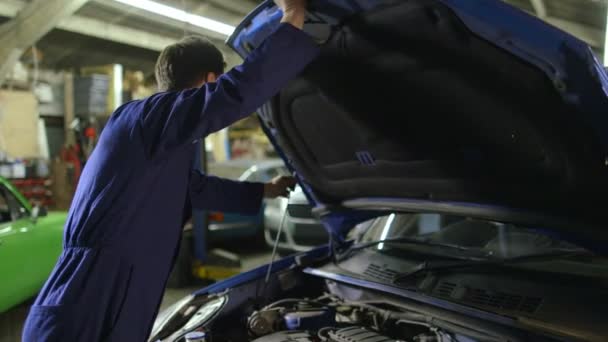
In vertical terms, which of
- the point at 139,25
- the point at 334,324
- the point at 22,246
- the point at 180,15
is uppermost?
the point at 139,25

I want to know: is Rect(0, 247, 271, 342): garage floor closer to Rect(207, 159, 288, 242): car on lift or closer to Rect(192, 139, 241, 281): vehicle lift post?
Rect(192, 139, 241, 281): vehicle lift post

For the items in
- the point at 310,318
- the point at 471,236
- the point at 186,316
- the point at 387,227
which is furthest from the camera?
the point at 387,227

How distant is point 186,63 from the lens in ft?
4.86

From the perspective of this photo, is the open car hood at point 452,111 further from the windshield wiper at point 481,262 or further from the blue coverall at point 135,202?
the blue coverall at point 135,202

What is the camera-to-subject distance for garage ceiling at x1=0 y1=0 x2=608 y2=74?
5.73 meters

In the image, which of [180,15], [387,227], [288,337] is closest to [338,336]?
[288,337]

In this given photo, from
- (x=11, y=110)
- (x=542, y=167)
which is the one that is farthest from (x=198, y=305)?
(x=11, y=110)

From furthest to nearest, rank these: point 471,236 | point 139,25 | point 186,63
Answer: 1. point 139,25
2. point 471,236
3. point 186,63

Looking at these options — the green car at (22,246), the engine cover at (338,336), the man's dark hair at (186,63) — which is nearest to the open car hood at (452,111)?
the man's dark hair at (186,63)

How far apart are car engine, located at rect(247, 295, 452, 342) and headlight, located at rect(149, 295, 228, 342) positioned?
0.18 m

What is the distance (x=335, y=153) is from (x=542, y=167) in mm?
825

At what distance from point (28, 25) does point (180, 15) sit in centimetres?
172

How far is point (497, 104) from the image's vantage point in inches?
56.6

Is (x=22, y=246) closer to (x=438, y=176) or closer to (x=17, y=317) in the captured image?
(x=17, y=317)
